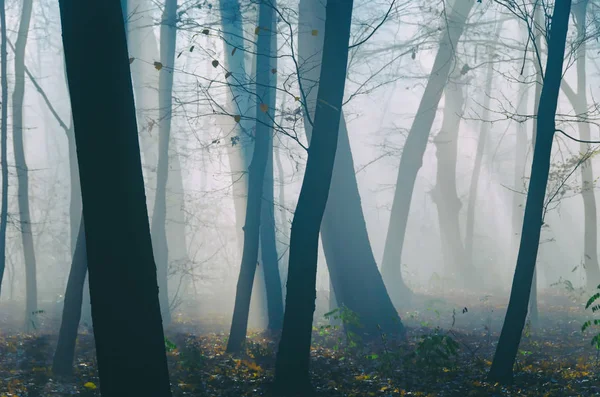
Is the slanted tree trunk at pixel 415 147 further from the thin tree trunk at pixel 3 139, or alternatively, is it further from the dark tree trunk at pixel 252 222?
the thin tree trunk at pixel 3 139

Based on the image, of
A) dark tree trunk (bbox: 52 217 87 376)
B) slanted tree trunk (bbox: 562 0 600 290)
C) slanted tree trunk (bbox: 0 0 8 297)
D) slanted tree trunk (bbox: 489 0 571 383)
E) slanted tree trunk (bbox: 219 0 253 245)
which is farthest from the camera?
slanted tree trunk (bbox: 562 0 600 290)

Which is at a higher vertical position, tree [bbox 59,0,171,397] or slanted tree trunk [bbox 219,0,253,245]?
slanted tree trunk [bbox 219,0,253,245]

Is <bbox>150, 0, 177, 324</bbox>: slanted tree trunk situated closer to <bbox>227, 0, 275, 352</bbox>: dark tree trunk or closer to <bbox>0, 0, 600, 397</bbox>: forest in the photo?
<bbox>0, 0, 600, 397</bbox>: forest

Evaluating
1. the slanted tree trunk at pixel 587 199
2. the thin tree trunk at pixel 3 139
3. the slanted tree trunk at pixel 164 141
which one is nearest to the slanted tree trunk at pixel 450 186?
the slanted tree trunk at pixel 587 199

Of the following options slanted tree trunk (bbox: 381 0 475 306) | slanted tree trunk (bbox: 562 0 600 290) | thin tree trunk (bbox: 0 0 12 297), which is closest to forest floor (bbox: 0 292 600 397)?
thin tree trunk (bbox: 0 0 12 297)

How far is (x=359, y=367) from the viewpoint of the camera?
960 centimetres

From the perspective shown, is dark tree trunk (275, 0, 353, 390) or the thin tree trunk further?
the thin tree trunk

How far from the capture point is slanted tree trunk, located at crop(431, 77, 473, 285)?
962 inches

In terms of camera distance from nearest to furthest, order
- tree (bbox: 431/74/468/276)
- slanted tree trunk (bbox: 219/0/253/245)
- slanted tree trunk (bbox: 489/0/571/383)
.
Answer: slanted tree trunk (bbox: 489/0/571/383) → slanted tree trunk (bbox: 219/0/253/245) → tree (bbox: 431/74/468/276)

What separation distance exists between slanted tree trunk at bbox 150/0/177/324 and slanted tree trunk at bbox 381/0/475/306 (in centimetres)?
672

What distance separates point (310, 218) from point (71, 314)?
4880 mm

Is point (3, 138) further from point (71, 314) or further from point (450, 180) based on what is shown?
point (450, 180)

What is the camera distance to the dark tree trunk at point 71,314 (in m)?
9.88

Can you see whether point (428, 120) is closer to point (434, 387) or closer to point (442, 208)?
point (442, 208)
